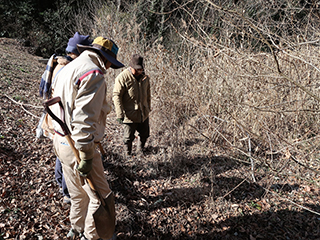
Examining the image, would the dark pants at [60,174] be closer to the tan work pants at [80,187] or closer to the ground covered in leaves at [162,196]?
the ground covered in leaves at [162,196]

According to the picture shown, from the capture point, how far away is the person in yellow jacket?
3910 millimetres

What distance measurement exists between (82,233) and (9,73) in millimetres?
6904

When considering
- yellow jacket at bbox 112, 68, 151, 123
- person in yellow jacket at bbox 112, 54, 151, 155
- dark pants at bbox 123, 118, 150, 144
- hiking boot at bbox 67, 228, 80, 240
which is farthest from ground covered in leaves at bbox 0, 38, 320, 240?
yellow jacket at bbox 112, 68, 151, 123

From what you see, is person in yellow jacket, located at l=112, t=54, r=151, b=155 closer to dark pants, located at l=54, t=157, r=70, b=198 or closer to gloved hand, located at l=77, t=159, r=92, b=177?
dark pants, located at l=54, t=157, r=70, b=198

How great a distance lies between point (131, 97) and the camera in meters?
4.02

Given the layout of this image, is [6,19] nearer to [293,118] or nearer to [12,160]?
[12,160]

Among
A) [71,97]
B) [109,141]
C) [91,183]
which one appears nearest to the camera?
[71,97]

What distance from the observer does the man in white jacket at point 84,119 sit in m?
1.92

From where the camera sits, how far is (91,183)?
7.02 ft

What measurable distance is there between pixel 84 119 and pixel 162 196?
2292mm

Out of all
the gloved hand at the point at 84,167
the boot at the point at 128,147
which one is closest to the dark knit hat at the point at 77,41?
the gloved hand at the point at 84,167

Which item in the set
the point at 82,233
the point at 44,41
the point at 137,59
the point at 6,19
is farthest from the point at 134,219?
the point at 6,19

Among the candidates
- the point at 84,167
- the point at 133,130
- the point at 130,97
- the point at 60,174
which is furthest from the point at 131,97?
the point at 84,167

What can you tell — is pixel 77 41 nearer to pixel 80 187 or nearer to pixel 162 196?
pixel 80 187
